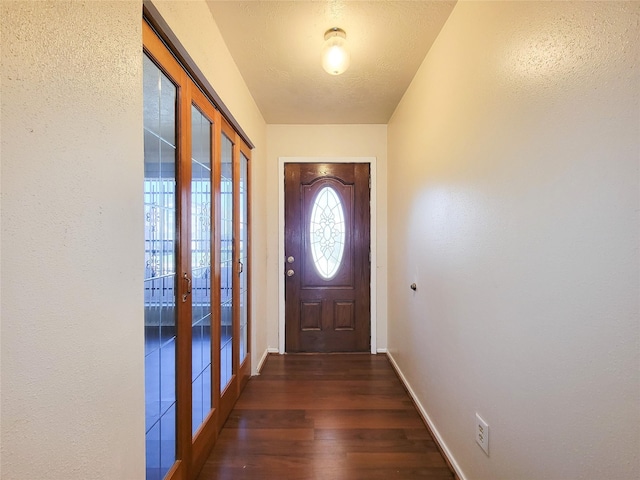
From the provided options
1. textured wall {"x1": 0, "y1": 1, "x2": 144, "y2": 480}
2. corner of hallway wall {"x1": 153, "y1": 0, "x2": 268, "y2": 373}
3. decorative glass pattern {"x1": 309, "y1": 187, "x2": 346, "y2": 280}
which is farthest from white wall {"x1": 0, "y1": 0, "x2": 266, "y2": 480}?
decorative glass pattern {"x1": 309, "y1": 187, "x2": 346, "y2": 280}

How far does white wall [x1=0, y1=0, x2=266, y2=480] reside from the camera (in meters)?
0.59

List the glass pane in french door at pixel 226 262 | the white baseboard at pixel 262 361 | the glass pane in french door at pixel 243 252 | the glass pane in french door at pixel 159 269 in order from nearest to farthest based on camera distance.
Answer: the glass pane in french door at pixel 159 269, the glass pane in french door at pixel 226 262, the glass pane in french door at pixel 243 252, the white baseboard at pixel 262 361

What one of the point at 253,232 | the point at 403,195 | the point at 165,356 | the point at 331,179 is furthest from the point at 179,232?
the point at 331,179

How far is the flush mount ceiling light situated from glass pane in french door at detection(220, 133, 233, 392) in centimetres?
83

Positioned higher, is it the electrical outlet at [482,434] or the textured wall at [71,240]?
the textured wall at [71,240]

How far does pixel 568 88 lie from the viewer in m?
0.84

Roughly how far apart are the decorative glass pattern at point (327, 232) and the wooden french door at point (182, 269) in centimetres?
127

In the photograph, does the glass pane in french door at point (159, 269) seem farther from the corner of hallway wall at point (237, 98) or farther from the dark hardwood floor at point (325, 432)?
the dark hardwood floor at point (325, 432)

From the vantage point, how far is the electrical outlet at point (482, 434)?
1.25 m

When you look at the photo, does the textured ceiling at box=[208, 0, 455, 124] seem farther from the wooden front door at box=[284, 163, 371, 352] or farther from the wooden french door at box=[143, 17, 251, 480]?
the wooden front door at box=[284, 163, 371, 352]

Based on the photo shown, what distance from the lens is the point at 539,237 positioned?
95cm

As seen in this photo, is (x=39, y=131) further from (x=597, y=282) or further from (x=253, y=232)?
(x=253, y=232)

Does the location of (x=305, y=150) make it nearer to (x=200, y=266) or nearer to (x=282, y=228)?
(x=282, y=228)

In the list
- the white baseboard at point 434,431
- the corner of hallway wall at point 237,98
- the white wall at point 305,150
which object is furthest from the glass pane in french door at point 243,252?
the white baseboard at point 434,431
